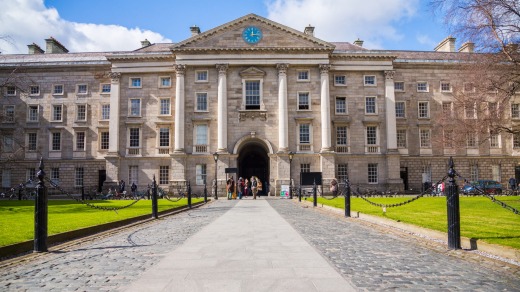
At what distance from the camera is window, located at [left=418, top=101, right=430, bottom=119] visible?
44.7m

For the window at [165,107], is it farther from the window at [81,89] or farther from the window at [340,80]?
the window at [340,80]

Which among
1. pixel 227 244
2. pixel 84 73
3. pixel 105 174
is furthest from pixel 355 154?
pixel 227 244

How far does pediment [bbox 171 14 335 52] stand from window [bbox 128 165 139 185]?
1245 cm

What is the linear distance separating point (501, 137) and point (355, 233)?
4229 cm

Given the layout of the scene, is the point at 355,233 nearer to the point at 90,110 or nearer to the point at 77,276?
the point at 77,276

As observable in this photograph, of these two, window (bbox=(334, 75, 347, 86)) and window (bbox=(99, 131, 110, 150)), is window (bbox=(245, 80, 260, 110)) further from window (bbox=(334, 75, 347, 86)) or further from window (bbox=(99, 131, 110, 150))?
window (bbox=(99, 131, 110, 150))

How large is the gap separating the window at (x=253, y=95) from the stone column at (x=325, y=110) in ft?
21.1

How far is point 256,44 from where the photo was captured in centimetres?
4088

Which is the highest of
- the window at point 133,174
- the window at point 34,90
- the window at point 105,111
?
the window at point 34,90

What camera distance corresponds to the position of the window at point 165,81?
139 feet

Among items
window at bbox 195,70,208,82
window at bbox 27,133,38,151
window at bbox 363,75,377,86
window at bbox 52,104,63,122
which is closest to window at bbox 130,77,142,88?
window at bbox 195,70,208,82

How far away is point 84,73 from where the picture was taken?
4491 cm

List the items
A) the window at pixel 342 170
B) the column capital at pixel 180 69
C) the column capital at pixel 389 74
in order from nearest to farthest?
the column capital at pixel 180 69 < the window at pixel 342 170 < the column capital at pixel 389 74

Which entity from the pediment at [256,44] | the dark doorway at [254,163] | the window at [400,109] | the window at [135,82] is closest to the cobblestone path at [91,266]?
the pediment at [256,44]
